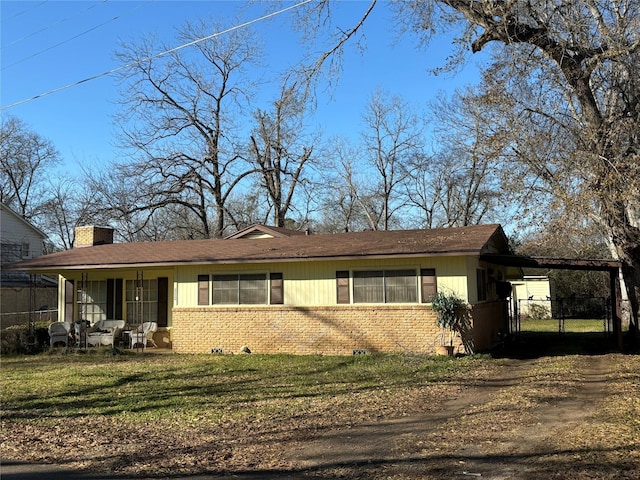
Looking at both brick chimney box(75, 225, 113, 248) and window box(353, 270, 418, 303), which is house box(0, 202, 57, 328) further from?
window box(353, 270, 418, 303)

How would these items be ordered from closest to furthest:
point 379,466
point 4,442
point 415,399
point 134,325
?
point 379,466 < point 4,442 < point 415,399 < point 134,325

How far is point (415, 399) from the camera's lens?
9617mm

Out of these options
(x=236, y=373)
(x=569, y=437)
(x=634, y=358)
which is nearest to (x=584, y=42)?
(x=634, y=358)

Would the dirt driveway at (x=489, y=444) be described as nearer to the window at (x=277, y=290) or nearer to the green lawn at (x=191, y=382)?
the green lawn at (x=191, y=382)

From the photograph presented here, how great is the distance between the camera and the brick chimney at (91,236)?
75.8 ft

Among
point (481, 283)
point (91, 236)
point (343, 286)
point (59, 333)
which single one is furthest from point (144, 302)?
point (481, 283)

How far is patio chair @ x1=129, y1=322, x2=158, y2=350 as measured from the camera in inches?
723

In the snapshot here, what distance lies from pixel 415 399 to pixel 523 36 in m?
8.01

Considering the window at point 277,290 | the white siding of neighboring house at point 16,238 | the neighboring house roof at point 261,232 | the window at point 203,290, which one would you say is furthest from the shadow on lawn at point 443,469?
the white siding of neighboring house at point 16,238

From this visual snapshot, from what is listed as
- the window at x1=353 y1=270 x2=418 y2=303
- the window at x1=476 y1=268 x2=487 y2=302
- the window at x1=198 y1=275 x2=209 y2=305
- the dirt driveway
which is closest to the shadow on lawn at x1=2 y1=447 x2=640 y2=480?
the dirt driveway

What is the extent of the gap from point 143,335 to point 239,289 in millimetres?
3626

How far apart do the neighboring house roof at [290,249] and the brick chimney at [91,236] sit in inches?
66.1

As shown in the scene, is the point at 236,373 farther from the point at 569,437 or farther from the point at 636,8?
the point at 636,8

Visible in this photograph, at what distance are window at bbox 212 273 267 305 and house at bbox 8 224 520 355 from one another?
0.03 metres
